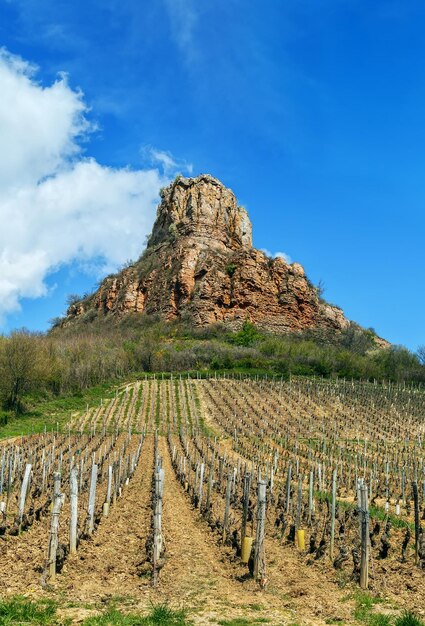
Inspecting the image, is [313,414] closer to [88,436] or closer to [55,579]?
[88,436]

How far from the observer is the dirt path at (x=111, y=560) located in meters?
8.20

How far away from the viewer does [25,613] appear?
681 cm

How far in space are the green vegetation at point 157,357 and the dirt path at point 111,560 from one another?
25833mm

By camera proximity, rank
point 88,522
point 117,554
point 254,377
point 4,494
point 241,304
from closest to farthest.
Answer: point 117,554, point 88,522, point 4,494, point 254,377, point 241,304

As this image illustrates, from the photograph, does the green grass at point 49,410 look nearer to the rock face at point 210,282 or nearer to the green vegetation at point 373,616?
the green vegetation at point 373,616

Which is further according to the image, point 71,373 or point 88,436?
point 71,373

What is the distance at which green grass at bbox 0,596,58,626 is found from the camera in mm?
6629

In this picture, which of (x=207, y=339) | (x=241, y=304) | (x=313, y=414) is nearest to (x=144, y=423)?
(x=313, y=414)

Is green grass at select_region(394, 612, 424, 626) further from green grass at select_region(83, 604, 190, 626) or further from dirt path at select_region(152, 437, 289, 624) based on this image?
green grass at select_region(83, 604, 190, 626)

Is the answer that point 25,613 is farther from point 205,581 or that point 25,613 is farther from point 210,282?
point 210,282

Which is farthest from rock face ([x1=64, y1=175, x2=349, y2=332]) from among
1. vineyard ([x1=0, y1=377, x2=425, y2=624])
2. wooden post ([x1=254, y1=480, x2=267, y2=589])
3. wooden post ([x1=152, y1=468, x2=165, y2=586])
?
wooden post ([x1=254, y1=480, x2=267, y2=589])

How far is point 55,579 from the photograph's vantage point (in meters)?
8.55

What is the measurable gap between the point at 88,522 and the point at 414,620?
23.7 feet

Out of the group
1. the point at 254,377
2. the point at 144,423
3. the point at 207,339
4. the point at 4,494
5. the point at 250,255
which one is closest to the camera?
the point at 4,494
